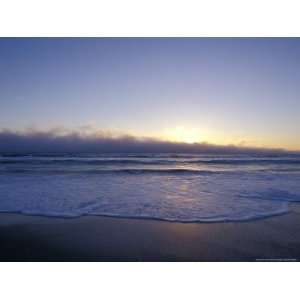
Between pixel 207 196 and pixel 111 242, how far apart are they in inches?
106

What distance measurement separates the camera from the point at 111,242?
302 centimetres

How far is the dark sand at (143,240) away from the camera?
9.09 ft

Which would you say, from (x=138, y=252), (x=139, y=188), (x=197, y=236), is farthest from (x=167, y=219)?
(x=139, y=188)

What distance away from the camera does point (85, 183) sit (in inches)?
258

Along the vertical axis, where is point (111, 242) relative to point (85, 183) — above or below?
below

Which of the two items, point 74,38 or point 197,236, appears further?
point 74,38

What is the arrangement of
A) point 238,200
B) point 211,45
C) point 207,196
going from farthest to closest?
point 207,196, point 238,200, point 211,45

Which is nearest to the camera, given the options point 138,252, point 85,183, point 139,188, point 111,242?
point 138,252

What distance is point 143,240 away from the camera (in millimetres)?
3051

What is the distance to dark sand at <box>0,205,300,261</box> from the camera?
2770 mm
